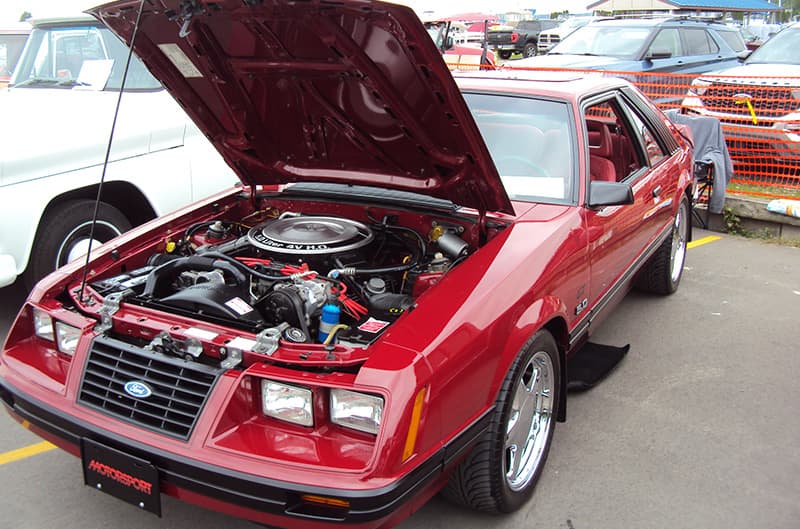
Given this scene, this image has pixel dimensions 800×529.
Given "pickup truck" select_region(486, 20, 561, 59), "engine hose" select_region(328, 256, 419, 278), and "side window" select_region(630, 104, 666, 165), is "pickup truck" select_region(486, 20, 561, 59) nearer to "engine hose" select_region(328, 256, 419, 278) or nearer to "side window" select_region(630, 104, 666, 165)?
"side window" select_region(630, 104, 666, 165)

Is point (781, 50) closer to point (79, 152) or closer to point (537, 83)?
point (537, 83)

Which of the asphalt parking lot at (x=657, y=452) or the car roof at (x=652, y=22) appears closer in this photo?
the asphalt parking lot at (x=657, y=452)

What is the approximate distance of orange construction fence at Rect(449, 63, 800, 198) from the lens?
7430 millimetres

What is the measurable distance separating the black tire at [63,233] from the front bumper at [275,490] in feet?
7.97

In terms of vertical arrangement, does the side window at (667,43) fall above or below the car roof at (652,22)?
below

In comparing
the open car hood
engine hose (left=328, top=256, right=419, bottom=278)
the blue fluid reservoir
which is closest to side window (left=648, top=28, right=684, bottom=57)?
the open car hood

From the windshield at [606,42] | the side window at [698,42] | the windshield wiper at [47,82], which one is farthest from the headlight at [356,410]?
the side window at [698,42]

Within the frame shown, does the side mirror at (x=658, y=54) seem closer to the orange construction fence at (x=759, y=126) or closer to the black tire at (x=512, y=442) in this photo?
the orange construction fence at (x=759, y=126)

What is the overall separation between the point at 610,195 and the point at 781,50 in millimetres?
7969

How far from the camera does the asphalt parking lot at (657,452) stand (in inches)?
110

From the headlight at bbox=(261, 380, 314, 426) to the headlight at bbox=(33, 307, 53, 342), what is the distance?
110 centimetres

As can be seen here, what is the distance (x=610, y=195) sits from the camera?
3240mm

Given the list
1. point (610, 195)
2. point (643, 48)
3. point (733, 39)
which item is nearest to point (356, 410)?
point (610, 195)

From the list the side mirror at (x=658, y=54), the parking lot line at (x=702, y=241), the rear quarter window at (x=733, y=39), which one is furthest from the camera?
the rear quarter window at (x=733, y=39)
